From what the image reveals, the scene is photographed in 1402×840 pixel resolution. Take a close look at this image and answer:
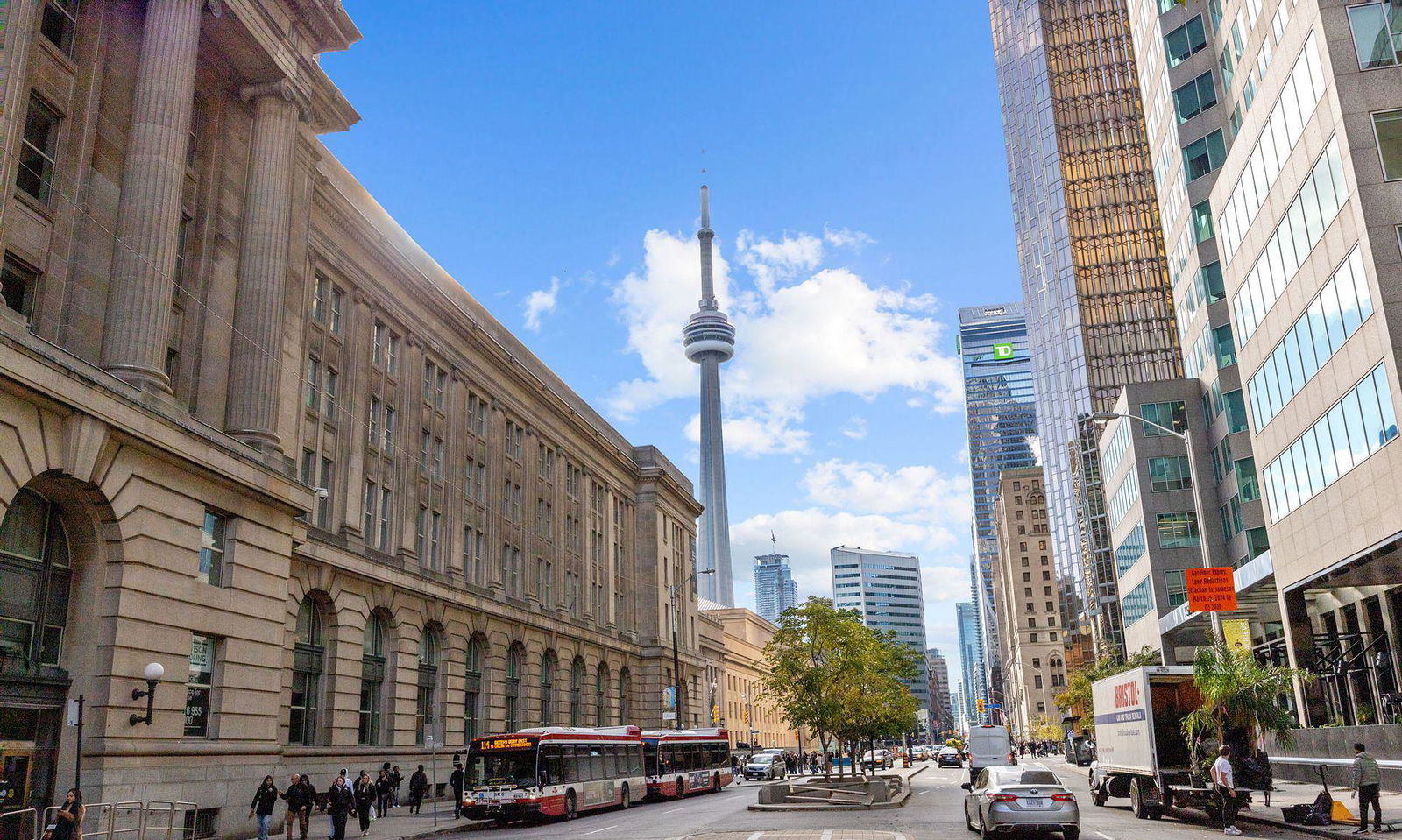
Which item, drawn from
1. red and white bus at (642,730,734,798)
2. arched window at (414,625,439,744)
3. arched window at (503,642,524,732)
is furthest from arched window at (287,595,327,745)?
arched window at (503,642,524,732)

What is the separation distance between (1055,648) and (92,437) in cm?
16713

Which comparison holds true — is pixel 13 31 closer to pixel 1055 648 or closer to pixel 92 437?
pixel 92 437

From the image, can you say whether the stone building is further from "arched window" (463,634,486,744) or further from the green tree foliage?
the green tree foliage

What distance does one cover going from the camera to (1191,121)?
56562 mm

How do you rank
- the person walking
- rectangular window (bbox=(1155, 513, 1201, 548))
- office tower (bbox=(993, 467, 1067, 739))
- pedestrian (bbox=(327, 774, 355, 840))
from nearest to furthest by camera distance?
1. pedestrian (bbox=(327, 774, 355, 840))
2. the person walking
3. rectangular window (bbox=(1155, 513, 1201, 548))
4. office tower (bbox=(993, 467, 1067, 739))

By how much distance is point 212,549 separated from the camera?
1061 inches

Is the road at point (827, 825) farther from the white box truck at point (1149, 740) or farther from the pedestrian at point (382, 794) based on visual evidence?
the pedestrian at point (382, 794)

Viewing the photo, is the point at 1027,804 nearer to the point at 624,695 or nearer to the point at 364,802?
the point at 364,802

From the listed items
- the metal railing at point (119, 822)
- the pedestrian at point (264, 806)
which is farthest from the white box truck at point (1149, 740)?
the metal railing at point (119, 822)

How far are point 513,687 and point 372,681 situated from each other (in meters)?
15.2

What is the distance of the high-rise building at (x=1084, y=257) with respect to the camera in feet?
397

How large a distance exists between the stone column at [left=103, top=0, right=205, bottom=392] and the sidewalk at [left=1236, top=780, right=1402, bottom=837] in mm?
27859

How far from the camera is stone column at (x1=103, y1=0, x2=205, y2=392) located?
2522 cm

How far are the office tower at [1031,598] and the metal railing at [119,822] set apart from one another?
157 metres
